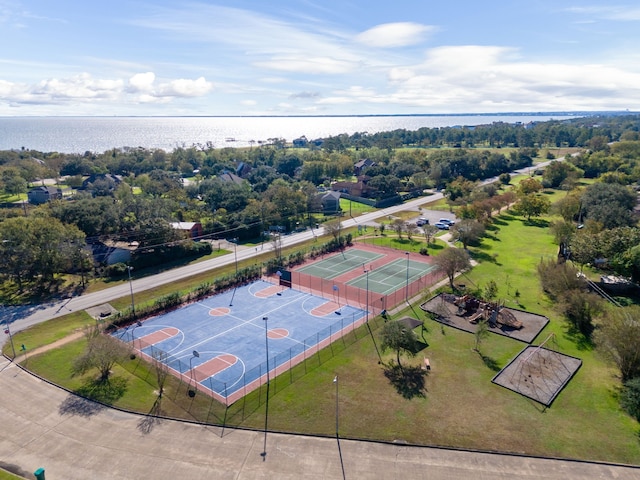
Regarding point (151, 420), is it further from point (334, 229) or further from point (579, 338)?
point (334, 229)

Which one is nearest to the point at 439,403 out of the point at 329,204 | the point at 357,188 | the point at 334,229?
the point at 334,229

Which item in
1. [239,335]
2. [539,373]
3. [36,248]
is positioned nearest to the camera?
[539,373]

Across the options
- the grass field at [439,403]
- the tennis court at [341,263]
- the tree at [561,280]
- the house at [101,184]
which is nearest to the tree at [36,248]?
the grass field at [439,403]

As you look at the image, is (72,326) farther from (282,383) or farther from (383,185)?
(383,185)

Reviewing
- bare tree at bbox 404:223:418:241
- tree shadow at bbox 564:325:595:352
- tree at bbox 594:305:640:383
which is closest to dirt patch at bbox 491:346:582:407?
tree shadow at bbox 564:325:595:352

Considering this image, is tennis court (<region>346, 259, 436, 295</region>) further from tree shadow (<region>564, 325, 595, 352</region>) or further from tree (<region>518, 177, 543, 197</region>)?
tree (<region>518, 177, 543, 197</region>)

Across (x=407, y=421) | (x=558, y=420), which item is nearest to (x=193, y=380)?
(x=407, y=421)
